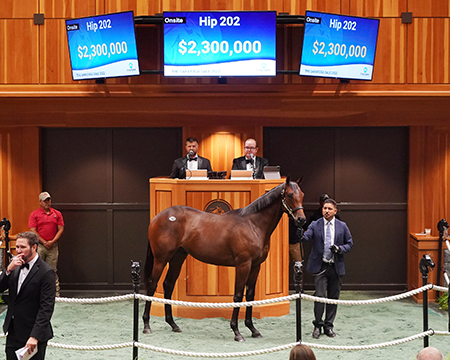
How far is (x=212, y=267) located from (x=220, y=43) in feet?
10.2

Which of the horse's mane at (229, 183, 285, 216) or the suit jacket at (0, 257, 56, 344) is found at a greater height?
the horse's mane at (229, 183, 285, 216)

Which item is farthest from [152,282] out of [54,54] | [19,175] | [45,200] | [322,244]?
[54,54]

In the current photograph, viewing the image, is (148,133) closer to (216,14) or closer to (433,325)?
(216,14)

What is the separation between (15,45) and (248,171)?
162 inches

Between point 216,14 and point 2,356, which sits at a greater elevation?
point 216,14

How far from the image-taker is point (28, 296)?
15.0 ft

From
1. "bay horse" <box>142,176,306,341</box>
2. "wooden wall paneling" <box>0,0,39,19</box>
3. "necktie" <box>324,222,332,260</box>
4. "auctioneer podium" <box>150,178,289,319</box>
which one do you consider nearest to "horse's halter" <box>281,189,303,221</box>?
"bay horse" <box>142,176,306,341</box>

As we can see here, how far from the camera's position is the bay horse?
284 inches

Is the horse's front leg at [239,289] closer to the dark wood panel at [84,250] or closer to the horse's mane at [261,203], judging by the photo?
the horse's mane at [261,203]

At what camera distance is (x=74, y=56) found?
28.1 ft

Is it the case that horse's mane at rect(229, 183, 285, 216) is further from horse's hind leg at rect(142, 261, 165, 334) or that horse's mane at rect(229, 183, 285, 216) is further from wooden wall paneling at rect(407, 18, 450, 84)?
wooden wall paneling at rect(407, 18, 450, 84)

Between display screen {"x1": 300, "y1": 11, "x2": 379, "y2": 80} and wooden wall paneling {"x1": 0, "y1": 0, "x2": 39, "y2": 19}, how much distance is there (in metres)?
4.21

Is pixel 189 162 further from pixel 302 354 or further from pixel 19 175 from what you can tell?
pixel 302 354

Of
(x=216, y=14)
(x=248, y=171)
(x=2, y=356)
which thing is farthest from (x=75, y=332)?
(x=216, y=14)
